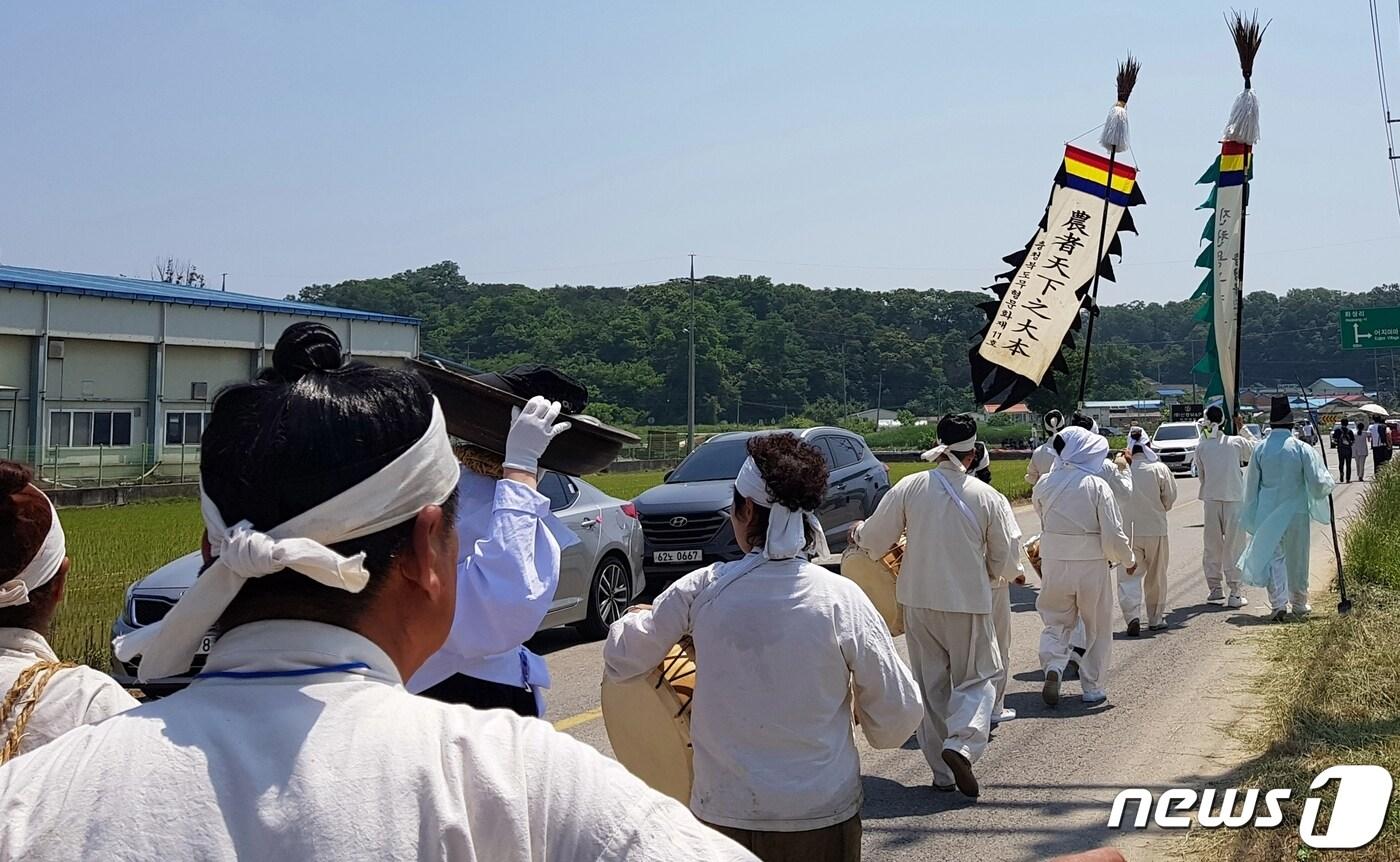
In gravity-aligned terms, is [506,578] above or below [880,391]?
above

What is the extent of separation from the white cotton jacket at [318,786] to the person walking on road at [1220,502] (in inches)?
501

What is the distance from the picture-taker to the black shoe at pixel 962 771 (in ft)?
20.1

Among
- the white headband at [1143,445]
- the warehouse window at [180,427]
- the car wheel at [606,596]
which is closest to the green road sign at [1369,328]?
the white headband at [1143,445]

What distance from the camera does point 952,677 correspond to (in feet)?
21.1

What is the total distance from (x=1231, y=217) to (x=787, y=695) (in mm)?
8578

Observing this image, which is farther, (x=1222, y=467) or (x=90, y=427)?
(x=90, y=427)

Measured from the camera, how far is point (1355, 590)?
1187cm

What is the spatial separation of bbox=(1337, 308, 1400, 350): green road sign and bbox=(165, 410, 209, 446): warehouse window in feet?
108

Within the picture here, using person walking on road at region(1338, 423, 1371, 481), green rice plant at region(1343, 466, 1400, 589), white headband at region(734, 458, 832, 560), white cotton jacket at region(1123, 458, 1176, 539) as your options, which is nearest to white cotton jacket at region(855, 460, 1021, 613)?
white headband at region(734, 458, 832, 560)

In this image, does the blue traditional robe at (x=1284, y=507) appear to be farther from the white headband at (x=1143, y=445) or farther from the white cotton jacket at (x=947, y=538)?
the white cotton jacket at (x=947, y=538)

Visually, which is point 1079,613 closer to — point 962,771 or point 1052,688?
point 1052,688

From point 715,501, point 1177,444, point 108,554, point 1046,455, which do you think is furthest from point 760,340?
point 1046,455

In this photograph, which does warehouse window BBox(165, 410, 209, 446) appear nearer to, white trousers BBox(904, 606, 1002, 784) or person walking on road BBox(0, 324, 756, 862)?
white trousers BBox(904, 606, 1002, 784)

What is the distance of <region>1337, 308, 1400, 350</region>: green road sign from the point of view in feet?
104
